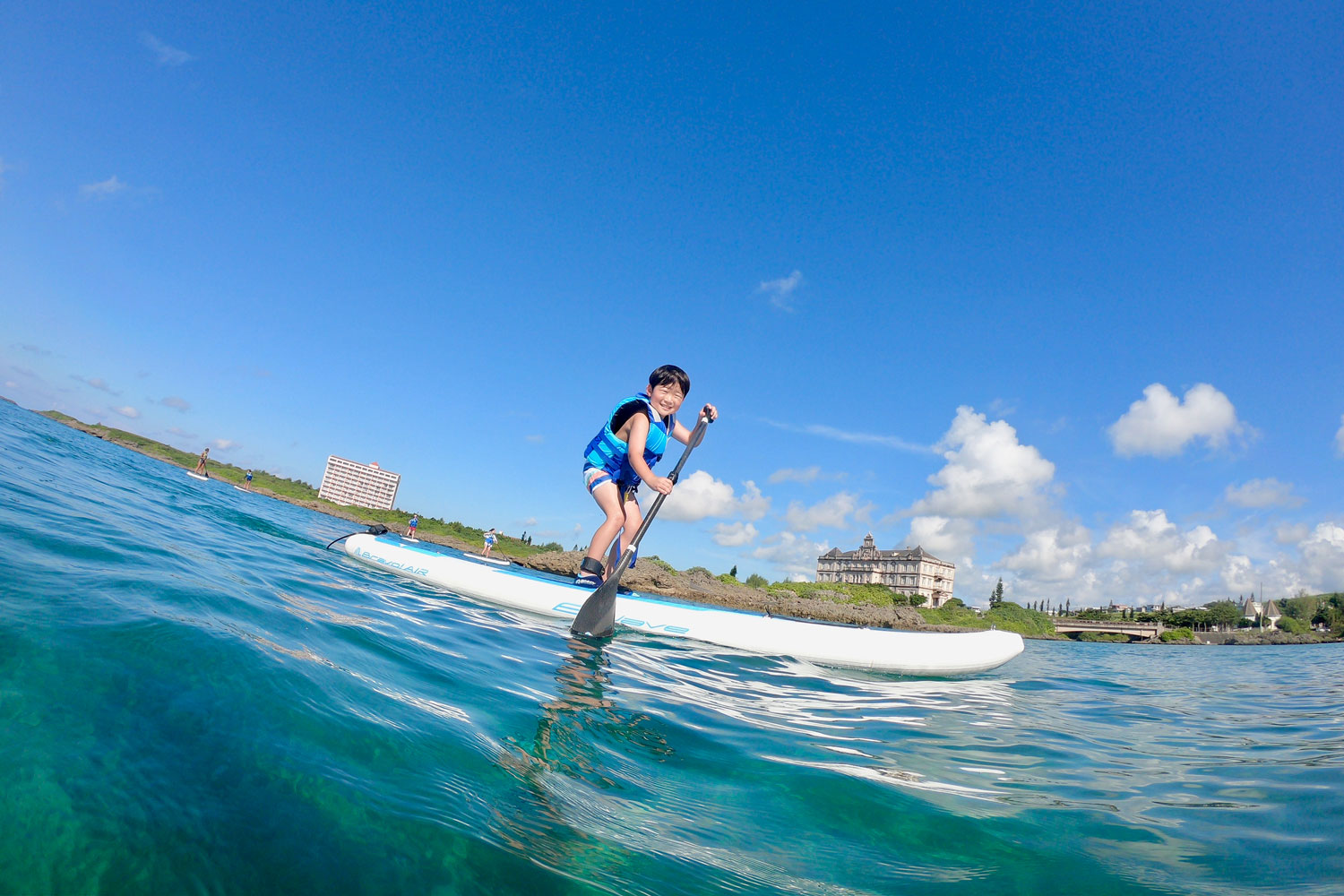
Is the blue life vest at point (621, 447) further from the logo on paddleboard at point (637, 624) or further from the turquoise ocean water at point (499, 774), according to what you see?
the turquoise ocean water at point (499, 774)

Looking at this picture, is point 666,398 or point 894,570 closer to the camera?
point 666,398

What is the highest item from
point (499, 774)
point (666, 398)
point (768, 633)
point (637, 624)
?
point (666, 398)

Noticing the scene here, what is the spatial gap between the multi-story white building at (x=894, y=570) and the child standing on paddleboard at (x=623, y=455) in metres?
146

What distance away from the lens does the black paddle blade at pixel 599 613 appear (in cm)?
617

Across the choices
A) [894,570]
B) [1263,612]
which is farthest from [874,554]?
[1263,612]

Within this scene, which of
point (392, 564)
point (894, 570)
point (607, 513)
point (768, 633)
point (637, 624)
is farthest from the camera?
point (894, 570)

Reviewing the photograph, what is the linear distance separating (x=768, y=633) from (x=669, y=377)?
3.37 meters

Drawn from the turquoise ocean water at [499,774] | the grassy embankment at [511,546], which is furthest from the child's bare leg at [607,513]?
the grassy embankment at [511,546]

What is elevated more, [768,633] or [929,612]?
[768,633]

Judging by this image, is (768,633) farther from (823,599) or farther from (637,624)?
(823,599)

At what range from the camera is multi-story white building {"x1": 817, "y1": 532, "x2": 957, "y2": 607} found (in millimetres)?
143750

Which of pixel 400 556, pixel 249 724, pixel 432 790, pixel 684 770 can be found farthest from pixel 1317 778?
pixel 400 556

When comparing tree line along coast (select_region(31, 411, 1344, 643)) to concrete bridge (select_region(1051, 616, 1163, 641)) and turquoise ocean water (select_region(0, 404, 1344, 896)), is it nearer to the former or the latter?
concrete bridge (select_region(1051, 616, 1163, 641))

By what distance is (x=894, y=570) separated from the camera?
148 m
